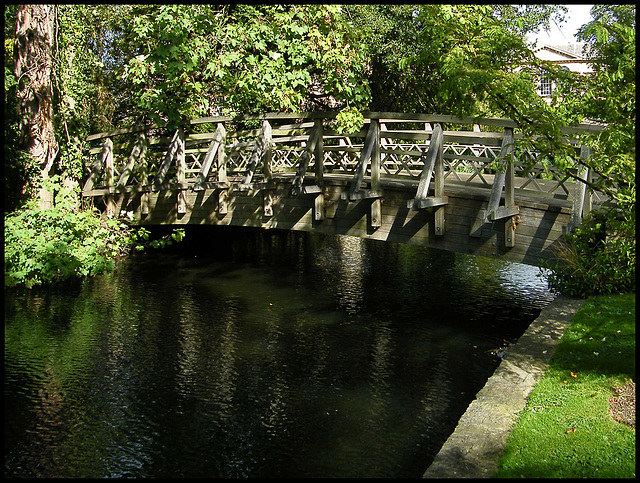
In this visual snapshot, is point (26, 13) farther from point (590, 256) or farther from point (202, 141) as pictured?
point (590, 256)

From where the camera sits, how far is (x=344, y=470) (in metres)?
7.02

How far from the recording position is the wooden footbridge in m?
11.1

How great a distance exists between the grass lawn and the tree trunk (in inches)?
490

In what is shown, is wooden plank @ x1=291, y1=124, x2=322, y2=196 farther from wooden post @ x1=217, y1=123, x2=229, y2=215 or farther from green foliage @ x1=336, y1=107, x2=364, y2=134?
wooden post @ x1=217, y1=123, x2=229, y2=215

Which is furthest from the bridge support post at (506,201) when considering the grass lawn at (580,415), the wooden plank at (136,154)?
the wooden plank at (136,154)

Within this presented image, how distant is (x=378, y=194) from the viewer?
12.7 meters

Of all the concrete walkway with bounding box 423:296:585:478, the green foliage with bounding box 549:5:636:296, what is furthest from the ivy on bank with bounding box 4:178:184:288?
the green foliage with bounding box 549:5:636:296

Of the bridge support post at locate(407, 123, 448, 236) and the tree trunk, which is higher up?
the tree trunk

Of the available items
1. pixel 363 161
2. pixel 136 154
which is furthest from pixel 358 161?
pixel 136 154

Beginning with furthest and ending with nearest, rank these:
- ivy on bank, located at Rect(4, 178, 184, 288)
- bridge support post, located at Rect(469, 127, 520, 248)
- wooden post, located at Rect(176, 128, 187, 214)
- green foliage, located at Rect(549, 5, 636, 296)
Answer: wooden post, located at Rect(176, 128, 187, 214) → ivy on bank, located at Rect(4, 178, 184, 288) → bridge support post, located at Rect(469, 127, 520, 248) → green foliage, located at Rect(549, 5, 636, 296)

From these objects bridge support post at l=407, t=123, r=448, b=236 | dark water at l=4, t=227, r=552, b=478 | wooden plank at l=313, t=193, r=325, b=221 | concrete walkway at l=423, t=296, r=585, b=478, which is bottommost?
dark water at l=4, t=227, r=552, b=478

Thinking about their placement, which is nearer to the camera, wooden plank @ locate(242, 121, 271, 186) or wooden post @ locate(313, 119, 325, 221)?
wooden post @ locate(313, 119, 325, 221)

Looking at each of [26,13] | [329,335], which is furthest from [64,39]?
[329,335]

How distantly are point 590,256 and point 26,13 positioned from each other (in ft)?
43.3
